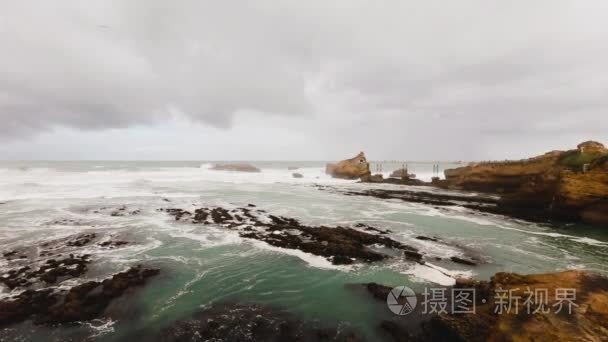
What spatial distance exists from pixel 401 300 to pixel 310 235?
31.8 ft

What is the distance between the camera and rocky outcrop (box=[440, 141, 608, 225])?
24.5m

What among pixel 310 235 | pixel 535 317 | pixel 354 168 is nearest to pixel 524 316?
pixel 535 317

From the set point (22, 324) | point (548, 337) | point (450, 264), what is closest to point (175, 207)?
point (22, 324)

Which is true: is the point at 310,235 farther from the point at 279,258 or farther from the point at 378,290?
the point at 378,290

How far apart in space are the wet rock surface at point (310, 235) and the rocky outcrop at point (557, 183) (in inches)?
765

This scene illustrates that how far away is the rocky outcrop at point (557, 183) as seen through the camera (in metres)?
24.5

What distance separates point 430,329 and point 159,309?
9.50m

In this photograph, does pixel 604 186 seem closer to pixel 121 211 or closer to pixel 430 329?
pixel 430 329

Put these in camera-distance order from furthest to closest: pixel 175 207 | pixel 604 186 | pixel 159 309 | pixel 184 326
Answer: pixel 175 207
pixel 604 186
pixel 159 309
pixel 184 326

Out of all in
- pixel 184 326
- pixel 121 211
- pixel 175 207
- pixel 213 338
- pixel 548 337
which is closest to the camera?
pixel 548 337

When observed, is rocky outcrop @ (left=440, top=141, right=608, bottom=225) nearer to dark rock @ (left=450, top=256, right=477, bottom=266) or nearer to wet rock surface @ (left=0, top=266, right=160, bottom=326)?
dark rock @ (left=450, top=256, right=477, bottom=266)

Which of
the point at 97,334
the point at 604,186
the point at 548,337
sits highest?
the point at 604,186

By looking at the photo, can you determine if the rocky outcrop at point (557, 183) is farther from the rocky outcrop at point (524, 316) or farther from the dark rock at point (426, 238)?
the rocky outcrop at point (524, 316)

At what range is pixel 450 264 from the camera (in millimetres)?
14789
